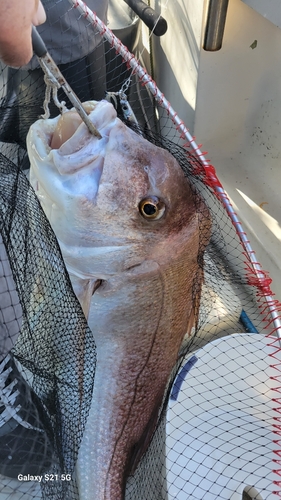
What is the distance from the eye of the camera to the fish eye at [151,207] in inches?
49.3

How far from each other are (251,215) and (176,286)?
54.5 inches

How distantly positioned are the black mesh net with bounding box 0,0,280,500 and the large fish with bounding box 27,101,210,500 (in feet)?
0.17

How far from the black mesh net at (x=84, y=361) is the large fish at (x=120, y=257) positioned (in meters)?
0.05

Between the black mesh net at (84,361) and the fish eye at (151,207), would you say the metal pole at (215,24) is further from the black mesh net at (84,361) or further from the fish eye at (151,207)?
the fish eye at (151,207)

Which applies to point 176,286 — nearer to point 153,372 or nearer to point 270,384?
point 153,372

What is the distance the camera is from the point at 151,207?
4.13 feet

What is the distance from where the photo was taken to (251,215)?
260 cm

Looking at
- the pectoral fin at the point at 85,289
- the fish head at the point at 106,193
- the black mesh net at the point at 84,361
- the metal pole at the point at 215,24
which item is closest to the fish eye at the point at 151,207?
the fish head at the point at 106,193

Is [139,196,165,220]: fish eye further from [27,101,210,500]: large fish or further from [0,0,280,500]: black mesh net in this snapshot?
[0,0,280,500]: black mesh net

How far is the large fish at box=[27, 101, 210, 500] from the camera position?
120cm

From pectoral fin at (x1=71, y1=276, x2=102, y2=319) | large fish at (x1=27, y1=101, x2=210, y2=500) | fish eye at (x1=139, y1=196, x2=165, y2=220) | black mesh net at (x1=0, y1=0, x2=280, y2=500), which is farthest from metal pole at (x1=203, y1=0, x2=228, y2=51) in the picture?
pectoral fin at (x1=71, y1=276, x2=102, y2=319)

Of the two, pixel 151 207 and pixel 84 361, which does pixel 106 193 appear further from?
pixel 84 361

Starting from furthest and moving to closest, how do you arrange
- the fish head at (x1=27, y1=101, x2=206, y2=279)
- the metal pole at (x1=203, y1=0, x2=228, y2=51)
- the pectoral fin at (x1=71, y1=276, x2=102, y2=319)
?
the metal pole at (x1=203, y1=0, x2=228, y2=51), the pectoral fin at (x1=71, y1=276, x2=102, y2=319), the fish head at (x1=27, y1=101, x2=206, y2=279)

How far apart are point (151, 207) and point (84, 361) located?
1.76 ft
